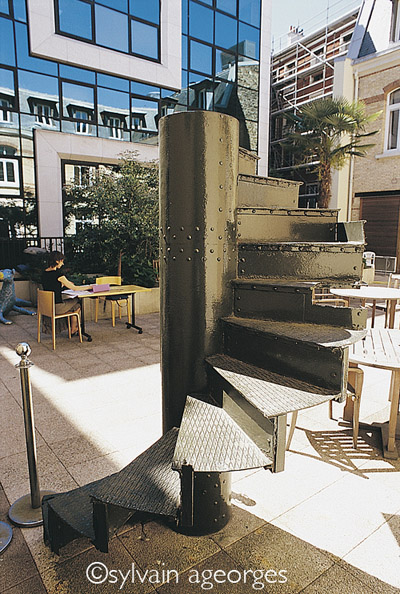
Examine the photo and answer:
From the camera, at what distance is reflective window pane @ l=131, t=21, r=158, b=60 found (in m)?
15.4

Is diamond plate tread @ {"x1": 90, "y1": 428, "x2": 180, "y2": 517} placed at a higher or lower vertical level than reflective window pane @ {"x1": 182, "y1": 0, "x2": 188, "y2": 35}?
lower

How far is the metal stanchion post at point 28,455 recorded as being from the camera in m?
2.77

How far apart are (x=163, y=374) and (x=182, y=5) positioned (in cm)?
1839

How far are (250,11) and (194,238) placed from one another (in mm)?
20520

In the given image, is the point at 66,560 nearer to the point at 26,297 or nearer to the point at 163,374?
the point at 163,374

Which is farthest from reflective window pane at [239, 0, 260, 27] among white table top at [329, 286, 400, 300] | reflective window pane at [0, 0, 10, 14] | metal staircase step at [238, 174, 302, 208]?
metal staircase step at [238, 174, 302, 208]

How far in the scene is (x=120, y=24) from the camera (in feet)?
49.5

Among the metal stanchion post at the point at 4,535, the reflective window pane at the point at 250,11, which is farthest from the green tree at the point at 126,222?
the reflective window pane at the point at 250,11

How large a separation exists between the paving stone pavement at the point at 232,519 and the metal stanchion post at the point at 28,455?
98mm

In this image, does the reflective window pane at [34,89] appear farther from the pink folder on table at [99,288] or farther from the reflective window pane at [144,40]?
the pink folder on table at [99,288]

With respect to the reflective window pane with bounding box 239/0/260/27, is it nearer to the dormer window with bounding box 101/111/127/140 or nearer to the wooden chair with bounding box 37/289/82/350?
the dormer window with bounding box 101/111/127/140

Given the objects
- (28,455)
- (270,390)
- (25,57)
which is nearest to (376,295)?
(270,390)

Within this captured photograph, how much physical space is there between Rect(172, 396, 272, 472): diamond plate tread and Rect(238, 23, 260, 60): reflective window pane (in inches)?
793

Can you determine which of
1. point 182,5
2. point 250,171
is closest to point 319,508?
point 250,171
